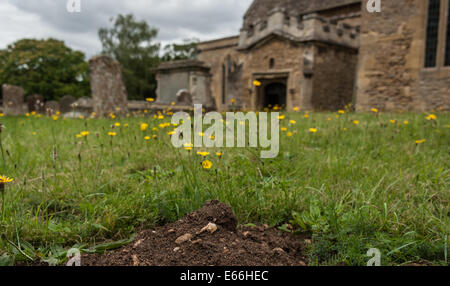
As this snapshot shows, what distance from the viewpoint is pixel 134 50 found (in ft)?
95.9

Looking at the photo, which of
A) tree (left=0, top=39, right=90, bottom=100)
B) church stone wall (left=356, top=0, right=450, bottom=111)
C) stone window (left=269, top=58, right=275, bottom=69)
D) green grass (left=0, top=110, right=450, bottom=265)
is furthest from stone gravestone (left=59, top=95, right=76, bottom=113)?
tree (left=0, top=39, right=90, bottom=100)

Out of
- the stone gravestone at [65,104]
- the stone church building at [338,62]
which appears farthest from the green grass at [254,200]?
the stone gravestone at [65,104]

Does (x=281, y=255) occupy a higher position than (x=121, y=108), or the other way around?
(x=121, y=108)

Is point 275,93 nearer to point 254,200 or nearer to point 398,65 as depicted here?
point 398,65

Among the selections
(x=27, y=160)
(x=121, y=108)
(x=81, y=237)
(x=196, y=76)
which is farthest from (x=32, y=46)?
(x=81, y=237)

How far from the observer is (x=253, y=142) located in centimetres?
326

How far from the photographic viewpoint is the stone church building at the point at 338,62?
10.0 meters

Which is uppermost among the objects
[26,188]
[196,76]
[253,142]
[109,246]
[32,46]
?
[32,46]

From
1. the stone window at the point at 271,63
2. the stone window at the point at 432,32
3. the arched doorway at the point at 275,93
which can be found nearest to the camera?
the stone window at the point at 432,32

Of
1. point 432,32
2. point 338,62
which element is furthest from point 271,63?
point 432,32

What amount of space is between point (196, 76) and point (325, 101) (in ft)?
20.5

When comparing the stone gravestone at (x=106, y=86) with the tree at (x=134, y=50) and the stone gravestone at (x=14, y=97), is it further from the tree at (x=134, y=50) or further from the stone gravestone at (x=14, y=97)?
the tree at (x=134, y=50)

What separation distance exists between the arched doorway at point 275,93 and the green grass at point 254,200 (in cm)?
1148

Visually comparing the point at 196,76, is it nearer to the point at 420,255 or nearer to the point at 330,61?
the point at 330,61
